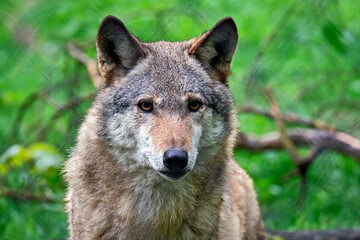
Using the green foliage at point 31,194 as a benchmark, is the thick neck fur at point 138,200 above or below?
above

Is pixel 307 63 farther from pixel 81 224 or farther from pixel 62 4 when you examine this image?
pixel 81 224

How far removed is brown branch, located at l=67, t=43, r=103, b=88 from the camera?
7578 millimetres

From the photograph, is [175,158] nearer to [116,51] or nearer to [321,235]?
[116,51]

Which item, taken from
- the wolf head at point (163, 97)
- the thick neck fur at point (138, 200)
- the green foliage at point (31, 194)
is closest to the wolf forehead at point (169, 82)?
the wolf head at point (163, 97)

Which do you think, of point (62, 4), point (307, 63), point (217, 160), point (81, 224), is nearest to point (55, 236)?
point (81, 224)

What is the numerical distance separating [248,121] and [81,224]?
21.0ft

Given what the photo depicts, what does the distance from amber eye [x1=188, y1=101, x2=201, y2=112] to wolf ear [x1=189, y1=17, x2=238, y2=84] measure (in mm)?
443

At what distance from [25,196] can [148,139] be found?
11.1ft

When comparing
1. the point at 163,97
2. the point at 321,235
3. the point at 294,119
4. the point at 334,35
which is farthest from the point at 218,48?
the point at 294,119

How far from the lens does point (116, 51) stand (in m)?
4.72

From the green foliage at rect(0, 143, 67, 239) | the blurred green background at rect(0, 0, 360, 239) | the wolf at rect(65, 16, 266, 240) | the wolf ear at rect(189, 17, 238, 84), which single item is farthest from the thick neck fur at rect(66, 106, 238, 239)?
the green foliage at rect(0, 143, 67, 239)

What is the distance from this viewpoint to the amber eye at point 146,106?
4.46 metres

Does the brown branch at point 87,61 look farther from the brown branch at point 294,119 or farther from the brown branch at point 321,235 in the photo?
the brown branch at point 321,235

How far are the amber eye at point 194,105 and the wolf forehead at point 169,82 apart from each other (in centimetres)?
4
